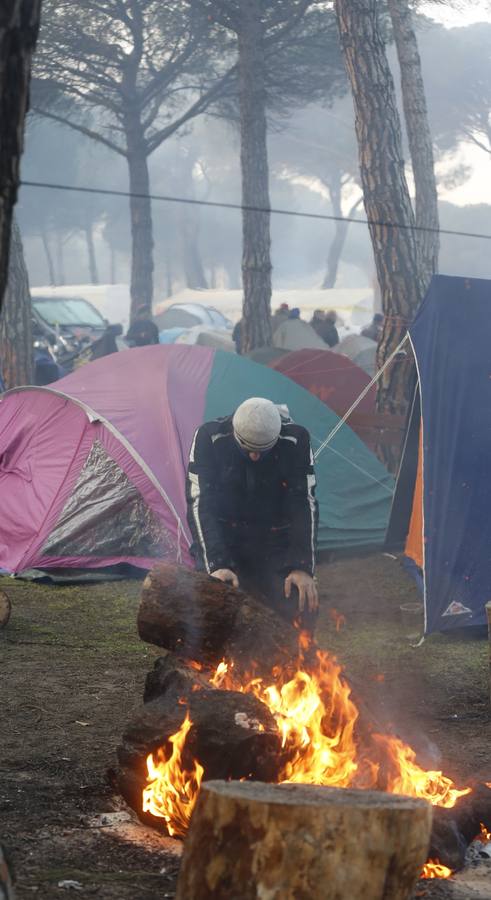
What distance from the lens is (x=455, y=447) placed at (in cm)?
723

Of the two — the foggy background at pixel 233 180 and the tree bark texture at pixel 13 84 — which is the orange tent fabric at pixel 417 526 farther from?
the foggy background at pixel 233 180

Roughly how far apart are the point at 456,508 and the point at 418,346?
1158mm

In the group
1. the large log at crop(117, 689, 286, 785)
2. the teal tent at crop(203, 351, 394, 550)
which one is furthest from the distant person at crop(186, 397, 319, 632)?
→ the teal tent at crop(203, 351, 394, 550)

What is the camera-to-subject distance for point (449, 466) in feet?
23.6

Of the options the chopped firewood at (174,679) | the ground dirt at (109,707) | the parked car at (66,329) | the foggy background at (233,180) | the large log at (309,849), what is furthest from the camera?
the foggy background at (233,180)

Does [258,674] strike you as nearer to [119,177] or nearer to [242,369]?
[242,369]

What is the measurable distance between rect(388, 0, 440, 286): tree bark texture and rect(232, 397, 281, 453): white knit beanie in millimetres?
8984

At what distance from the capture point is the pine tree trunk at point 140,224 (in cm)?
2391

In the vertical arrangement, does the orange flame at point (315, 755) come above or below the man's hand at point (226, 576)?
below

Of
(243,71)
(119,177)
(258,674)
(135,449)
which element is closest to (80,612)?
(135,449)

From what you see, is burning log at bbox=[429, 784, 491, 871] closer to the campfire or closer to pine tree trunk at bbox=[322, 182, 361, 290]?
the campfire

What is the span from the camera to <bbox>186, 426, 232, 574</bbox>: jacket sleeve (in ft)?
17.5

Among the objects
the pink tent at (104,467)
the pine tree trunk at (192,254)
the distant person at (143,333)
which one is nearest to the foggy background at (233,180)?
the pine tree trunk at (192,254)

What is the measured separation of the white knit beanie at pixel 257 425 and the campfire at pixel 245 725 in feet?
3.13
